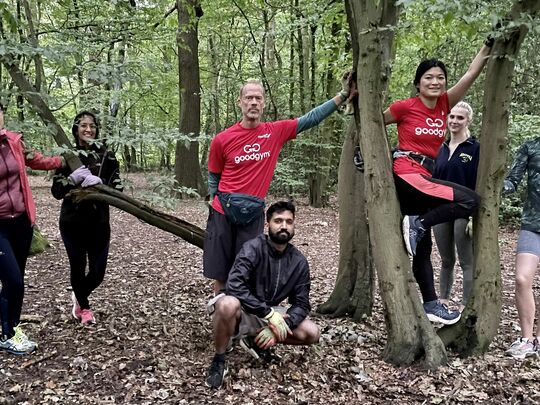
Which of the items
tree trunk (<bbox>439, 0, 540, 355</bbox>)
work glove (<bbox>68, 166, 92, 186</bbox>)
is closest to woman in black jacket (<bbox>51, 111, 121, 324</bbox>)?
work glove (<bbox>68, 166, 92, 186</bbox>)

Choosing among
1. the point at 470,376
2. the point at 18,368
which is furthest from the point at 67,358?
the point at 470,376

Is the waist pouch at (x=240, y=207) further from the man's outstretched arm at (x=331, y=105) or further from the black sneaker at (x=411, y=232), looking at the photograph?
the black sneaker at (x=411, y=232)

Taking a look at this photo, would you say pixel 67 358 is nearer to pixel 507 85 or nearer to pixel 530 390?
pixel 530 390

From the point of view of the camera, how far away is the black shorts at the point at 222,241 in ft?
13.4

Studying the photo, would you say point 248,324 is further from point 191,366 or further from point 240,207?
point 240,207

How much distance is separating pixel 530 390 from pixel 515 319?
7.18ft

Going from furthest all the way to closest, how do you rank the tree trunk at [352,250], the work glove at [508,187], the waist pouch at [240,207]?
the tree trunk at [352,250] → the work glove at [508,187] → the waist pouch at [240,207]

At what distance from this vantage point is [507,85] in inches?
150

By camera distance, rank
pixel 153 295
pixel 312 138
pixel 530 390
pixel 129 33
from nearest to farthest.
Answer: pixel 530 390 < pixel 129 33 < pixel 153 295 < pixel 312 138

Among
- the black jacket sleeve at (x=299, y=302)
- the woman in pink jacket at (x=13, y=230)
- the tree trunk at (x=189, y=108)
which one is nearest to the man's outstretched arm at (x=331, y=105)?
the black jacket sleeve at (x=299, y=302)

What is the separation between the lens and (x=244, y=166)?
157 inches

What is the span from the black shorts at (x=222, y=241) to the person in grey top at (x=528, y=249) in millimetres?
2164

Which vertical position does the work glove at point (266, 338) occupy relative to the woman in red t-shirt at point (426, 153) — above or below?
below

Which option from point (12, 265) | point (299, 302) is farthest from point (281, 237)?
point (12, 265)
